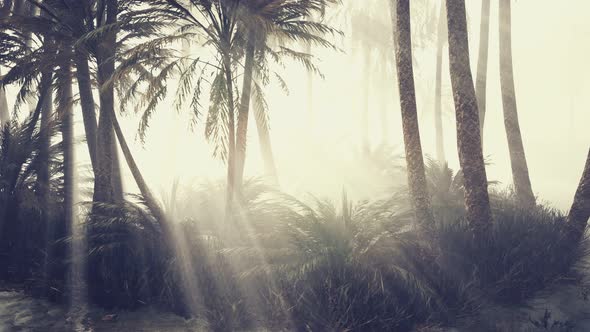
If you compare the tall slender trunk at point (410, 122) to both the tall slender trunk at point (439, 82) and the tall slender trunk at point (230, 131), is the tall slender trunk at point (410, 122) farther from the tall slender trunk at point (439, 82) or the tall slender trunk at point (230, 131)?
the tall slender trunk at point (439, 82)

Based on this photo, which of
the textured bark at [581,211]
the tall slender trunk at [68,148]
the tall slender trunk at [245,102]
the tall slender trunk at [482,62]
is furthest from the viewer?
the tall slender trunk at [482,62]

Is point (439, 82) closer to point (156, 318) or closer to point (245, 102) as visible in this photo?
point (245, 102)

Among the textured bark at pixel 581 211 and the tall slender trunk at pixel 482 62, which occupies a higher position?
the tall slender trunk at pixel 482 62

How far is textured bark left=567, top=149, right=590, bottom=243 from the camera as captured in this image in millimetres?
9781

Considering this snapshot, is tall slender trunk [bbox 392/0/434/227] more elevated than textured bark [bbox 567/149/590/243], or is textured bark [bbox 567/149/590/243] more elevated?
tall slender trunk [bbox 392/0/434/227]

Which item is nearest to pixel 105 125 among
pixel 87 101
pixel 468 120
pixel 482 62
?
pixel 87 101

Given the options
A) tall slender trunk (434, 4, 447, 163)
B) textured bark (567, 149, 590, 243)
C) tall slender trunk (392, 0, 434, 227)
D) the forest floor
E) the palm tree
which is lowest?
the forest floor

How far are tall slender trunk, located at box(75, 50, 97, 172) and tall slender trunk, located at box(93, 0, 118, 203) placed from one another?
1.69ft

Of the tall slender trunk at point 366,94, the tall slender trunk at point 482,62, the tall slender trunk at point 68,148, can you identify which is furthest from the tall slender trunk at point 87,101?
the tall slender trunk at point 366,94

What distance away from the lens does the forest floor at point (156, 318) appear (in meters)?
7.65

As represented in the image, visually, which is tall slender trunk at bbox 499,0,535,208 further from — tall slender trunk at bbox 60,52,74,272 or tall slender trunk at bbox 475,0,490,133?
tall slender trunk at bbox 60,52,74,272

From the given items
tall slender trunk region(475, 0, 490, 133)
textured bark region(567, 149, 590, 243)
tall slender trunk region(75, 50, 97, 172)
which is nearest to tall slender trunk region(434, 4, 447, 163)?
tall slender trunk region(475, 0, 490, 133)

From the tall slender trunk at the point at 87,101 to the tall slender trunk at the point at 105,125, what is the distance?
51 centimetres

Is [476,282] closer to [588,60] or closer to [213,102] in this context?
[213,102]
